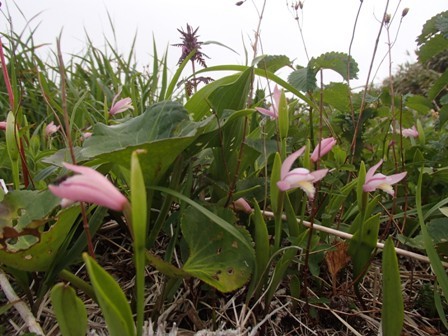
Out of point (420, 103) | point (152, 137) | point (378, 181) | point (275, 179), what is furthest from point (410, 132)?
point (152, 137)

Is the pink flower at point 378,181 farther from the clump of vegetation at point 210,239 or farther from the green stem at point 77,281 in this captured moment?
the green stem at point 77,281

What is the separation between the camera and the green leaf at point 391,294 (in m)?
0.64

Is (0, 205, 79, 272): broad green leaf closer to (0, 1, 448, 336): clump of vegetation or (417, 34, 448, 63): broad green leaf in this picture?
(0, 1, 448, 336): clump of vegetation

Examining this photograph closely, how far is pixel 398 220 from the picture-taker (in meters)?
1.09

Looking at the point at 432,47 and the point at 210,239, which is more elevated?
the point at 432,47

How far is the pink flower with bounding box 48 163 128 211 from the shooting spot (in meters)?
0.43

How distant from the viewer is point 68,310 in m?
0.55

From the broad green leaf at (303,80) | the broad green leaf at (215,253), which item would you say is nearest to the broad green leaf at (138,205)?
the broad green leaf at (215,253)

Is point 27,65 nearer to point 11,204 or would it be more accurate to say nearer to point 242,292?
point 11,204

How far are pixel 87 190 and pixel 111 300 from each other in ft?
0.44

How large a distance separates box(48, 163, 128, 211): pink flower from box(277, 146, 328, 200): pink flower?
0.32m

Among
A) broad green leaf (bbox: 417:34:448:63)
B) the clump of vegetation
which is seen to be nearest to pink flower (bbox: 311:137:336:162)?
the clump of vegetation

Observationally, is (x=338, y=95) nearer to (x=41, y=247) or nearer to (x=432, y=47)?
(x=432, y=47)

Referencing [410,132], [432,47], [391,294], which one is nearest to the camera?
[391,294]
